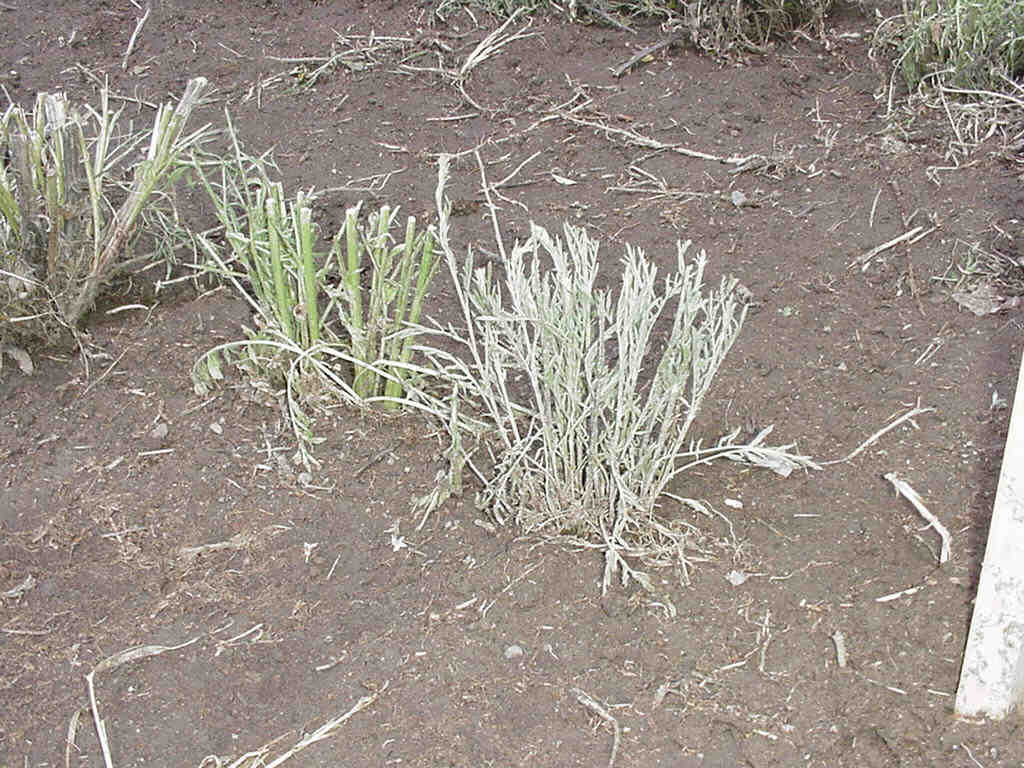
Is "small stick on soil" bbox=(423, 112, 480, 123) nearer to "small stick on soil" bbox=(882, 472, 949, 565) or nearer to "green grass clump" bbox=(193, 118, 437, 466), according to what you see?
"green grass clump" bbox=(193, 118, 437, 466)

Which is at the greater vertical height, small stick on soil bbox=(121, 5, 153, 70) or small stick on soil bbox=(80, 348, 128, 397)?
small stick on soil bbox=(121, 5, 153, 70)

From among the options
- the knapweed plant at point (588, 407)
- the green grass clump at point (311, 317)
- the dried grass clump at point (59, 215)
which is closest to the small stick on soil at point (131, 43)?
the dried grass clump at point (59, 215)

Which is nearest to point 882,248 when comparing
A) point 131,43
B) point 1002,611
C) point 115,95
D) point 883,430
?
point 883,430

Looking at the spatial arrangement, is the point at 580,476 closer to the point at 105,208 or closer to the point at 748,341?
the point at 748,341

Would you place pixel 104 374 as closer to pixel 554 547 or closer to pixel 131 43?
pixel 554 547

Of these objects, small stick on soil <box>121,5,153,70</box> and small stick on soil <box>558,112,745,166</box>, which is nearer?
small stick on soil <box>558,112,745,166</box>

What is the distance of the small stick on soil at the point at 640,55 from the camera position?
3744 mm

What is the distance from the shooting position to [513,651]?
6.91 ft

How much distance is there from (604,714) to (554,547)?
369 mm

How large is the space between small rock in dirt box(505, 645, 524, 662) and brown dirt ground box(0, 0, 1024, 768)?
0.05 feet

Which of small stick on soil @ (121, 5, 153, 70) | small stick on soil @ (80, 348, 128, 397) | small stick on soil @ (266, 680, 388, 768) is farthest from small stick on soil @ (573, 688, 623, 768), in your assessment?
small stick on soil @ (121, 5, 153, 70)

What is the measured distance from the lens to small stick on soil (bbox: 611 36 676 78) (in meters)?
3.74

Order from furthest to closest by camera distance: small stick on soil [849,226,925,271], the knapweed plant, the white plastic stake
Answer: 1. small stick on soil [849,226,925,271]
2. the knapweed plant
3. the white plastic stake

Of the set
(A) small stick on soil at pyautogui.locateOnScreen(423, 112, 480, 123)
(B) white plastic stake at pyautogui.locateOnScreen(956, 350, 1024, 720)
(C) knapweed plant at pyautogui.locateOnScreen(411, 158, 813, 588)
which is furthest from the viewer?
(A) small stick on soil at pyautogui.locateOnScreen(423, 112, 480, 123)
